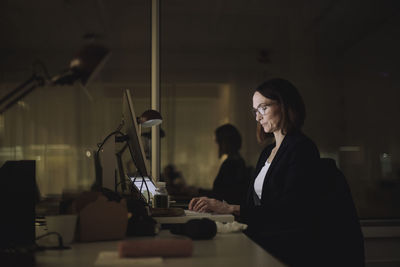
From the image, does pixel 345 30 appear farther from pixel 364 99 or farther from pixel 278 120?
pixel 278 120

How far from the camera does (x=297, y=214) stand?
1868mm

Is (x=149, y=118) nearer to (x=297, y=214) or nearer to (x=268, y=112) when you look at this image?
(x=268, y=112)

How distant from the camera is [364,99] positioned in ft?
12.8

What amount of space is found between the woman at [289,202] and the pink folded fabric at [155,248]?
0.75 m

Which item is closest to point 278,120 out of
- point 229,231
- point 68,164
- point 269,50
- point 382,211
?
point 229,231

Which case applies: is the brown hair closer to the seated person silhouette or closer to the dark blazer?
the dark blazer

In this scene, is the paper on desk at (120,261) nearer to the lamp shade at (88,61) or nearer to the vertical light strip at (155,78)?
the lamp shade at (88,61)

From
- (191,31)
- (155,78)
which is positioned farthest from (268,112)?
(191,31)

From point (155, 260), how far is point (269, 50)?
3687 mm

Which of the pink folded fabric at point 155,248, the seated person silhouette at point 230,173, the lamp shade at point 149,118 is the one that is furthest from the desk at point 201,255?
the seated person silhouette at point 230,173

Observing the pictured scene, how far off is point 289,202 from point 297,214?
6 centimetres

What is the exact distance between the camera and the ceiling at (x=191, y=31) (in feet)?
13.7

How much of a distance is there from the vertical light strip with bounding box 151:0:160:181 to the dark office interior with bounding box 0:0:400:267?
0.20 ft

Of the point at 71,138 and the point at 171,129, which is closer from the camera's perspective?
the point at 171,129
